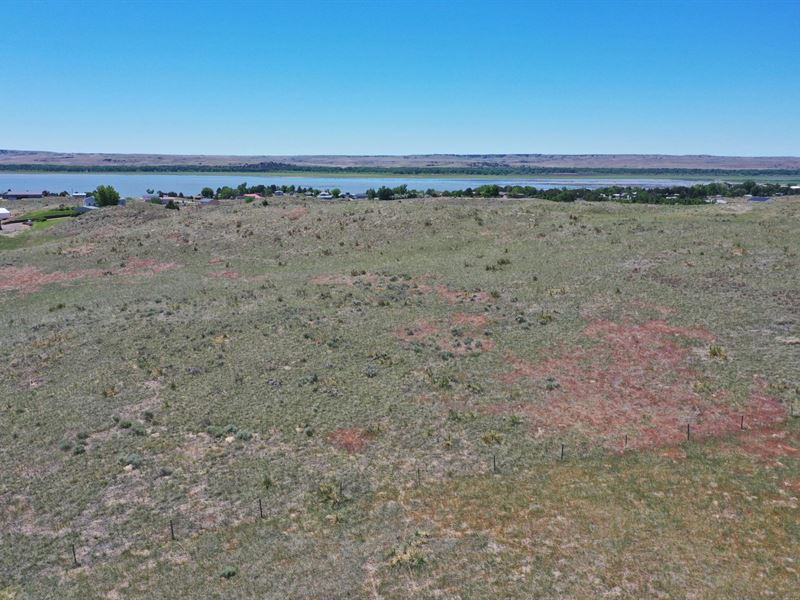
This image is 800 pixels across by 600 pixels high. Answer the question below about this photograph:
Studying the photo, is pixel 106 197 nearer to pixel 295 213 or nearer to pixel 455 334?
pixel 295 213

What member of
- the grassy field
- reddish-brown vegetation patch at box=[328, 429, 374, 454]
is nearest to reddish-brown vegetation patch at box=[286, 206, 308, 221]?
the grassy field

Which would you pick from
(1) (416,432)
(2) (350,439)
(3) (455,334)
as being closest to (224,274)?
(3) (455,334)

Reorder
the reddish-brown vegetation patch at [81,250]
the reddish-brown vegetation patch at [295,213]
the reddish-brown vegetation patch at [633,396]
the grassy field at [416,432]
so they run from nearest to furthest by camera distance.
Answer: the grassy field at [416,432] < the reddish-brown vegetation patch at [633,396] < the reddish-brown vegetation patch at [81,250] < the reddish-brown vegetation patch at [295,213]

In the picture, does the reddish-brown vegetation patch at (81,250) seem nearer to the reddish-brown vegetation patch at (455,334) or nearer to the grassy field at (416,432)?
the grassy field at (416,432)

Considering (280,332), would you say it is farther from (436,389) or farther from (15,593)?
(15,593)

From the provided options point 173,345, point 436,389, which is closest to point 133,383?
point 173,345

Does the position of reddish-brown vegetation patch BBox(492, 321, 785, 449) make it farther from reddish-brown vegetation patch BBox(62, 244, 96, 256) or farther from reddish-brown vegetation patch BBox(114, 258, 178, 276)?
reddish-brown vegetation patch BBox(62, 244, 96, 256)

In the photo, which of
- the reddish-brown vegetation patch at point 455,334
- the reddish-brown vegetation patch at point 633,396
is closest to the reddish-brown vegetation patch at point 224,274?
the reddish-brown vegetation patch at point 455,334
